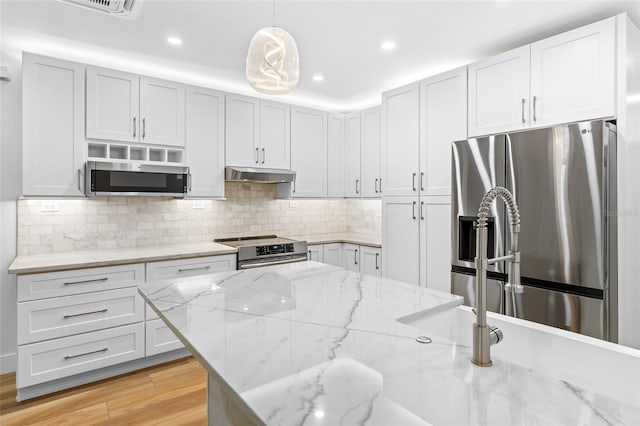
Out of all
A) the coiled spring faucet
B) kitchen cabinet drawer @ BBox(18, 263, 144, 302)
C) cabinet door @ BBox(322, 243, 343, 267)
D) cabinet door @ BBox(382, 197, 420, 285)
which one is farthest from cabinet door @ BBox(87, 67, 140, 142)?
the coiled spring faucet

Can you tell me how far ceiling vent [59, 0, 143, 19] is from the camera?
6.38 ft

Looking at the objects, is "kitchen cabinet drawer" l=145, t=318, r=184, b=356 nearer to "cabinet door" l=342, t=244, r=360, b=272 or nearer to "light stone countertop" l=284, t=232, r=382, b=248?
"light stone countertop" l=284, t=232, r=382, b=248

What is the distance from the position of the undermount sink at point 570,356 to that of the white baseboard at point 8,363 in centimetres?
340

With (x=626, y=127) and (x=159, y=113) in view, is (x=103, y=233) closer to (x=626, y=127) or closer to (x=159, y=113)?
(x=159, y=113)

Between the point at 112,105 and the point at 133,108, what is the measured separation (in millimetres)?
161

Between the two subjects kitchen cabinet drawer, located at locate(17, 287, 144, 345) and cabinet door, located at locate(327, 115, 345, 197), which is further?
cabinet door, located at locate(327, 115, 345, 197)

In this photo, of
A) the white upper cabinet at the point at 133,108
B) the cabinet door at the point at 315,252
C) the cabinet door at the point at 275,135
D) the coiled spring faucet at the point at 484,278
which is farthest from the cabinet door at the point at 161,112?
the coiled spring faucet at the point at 484,278

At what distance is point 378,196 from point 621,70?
236cm

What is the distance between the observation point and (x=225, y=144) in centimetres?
370

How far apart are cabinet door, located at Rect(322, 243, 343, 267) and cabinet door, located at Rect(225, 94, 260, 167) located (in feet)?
4.16

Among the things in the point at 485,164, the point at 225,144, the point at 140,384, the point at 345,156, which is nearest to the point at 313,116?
the point at 345,156

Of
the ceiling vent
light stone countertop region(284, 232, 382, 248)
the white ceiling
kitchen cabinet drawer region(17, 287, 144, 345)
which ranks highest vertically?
the white ceiling

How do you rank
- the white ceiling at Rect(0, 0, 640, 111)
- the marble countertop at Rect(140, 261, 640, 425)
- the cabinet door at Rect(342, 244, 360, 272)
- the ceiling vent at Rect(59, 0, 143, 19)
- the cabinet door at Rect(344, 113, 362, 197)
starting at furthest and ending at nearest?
the cabinet door at Rect(344, 113, 362, 197), the cabinet door at Rect(342, 244, 360, 272), the white ceiling at Rect(0, 0, 640, 111), the ceiling vent at Rect(59, 0, 143, 19), the marble countertop at Rect(140, 261, 640, 425)

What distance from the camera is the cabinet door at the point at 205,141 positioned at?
11.4ft
